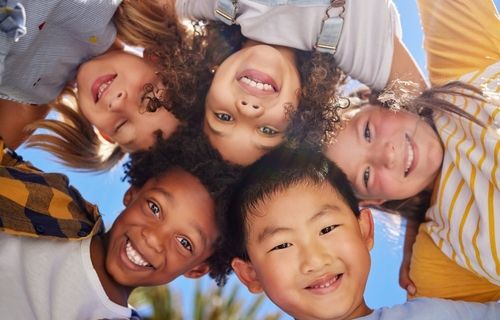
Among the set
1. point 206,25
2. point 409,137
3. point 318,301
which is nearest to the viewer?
point 318,301

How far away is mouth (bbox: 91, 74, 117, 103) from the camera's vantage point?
1.37 meters

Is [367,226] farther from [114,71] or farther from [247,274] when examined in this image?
[114,71]

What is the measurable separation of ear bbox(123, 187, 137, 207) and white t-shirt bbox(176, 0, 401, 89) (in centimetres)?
44

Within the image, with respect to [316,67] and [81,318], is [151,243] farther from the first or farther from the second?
[316,67]

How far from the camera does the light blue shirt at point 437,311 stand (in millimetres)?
1221

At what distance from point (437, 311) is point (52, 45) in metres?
0.92

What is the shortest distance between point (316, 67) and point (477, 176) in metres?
0.39

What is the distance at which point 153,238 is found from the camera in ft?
4.42

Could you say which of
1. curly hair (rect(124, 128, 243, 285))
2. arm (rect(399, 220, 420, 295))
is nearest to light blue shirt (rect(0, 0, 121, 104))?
curly hair (rect(124, 128, 243, 285))

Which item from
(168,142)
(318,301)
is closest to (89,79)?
(168,142)

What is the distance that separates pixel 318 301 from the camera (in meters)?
1.24

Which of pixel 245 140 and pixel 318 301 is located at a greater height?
pixel 245 140

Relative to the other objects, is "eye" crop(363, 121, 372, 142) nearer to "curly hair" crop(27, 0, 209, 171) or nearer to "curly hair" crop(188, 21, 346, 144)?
"curly hair" crop(188, 21, 346, 144)

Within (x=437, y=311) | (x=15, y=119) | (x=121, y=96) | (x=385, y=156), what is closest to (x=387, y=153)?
(x=385, y=156)
